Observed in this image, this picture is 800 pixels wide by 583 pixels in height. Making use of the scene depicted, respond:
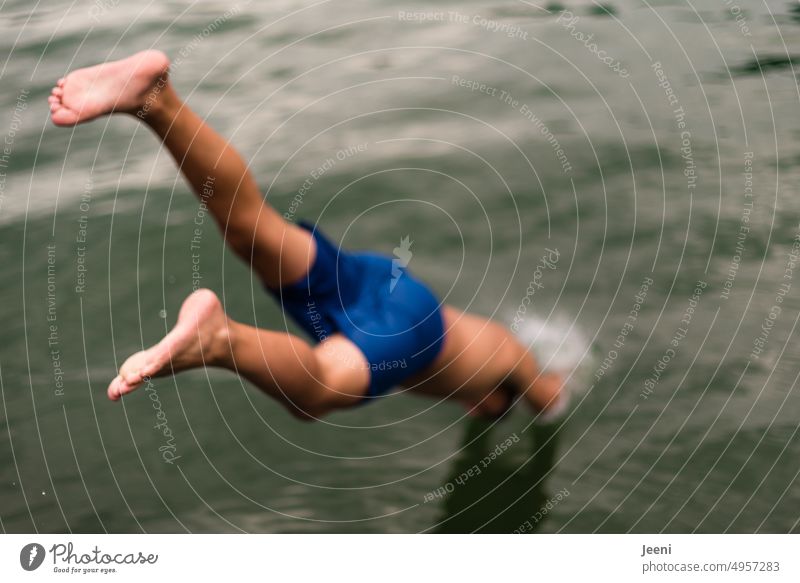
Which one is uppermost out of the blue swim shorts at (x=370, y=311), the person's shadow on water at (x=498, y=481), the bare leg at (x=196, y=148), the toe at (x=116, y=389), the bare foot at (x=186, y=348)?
the bare leg at (x=196, y=148)

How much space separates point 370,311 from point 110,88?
1.75ft

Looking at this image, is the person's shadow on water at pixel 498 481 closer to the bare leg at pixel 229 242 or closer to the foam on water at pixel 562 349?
the foam on water at pixel 562 349

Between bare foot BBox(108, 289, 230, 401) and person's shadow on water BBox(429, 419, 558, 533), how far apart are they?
605 mm

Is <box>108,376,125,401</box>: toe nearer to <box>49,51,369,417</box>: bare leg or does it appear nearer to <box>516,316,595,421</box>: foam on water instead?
<box>49,51,369,417</box>: bare leg

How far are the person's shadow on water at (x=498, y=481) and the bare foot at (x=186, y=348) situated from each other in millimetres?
605

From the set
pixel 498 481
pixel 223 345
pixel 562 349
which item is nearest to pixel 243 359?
pixel 223 345

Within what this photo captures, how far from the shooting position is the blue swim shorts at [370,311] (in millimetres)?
1473

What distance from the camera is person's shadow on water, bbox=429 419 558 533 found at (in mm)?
1630

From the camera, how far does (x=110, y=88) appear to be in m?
1.36
